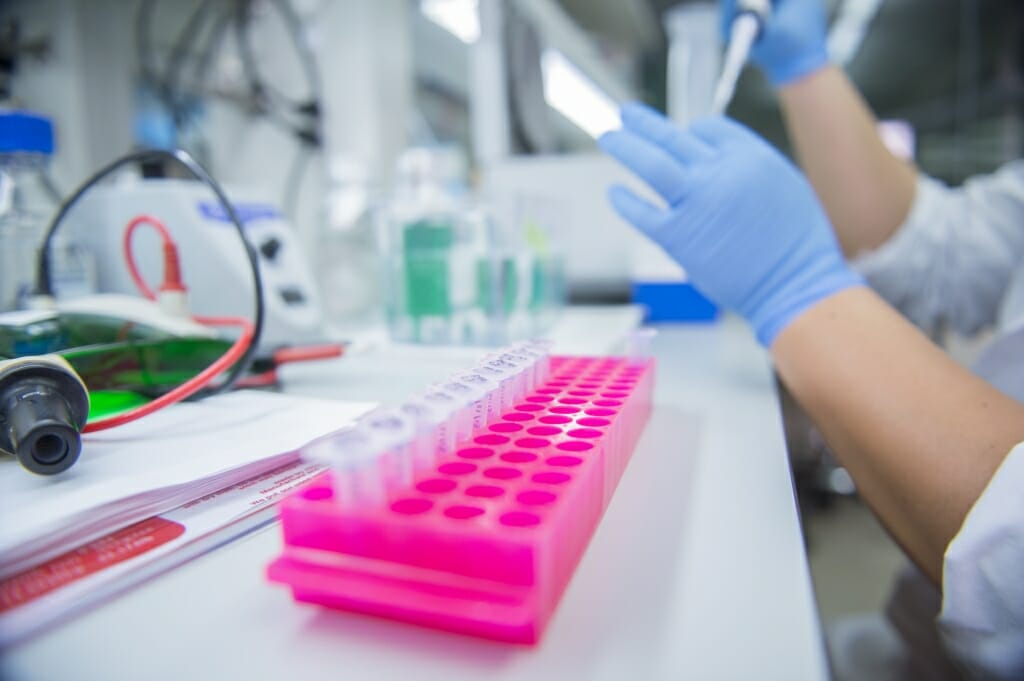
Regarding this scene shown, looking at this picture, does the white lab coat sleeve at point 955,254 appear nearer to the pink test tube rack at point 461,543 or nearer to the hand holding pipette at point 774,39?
the hand holding pipette at point 774,39

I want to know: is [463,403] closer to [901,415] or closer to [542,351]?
[542,351]

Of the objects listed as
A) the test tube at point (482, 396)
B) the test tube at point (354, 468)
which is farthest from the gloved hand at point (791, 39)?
the test tube at point (354, 468)

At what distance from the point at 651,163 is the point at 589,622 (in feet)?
1.87

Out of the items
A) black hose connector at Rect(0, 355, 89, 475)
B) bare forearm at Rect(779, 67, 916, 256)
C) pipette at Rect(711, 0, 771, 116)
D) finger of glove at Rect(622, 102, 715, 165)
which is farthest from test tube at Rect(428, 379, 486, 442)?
bare forearm at Rect(779, 67, 916, 256)

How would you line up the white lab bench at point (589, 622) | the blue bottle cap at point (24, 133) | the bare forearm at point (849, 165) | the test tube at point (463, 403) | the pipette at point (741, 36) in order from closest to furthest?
the white lab bench at point (589, 622), the test tube at point (463, 403), the blue bottle cap at point (24, 133), the pipette at point (741, 36), the bare forearm at point (849, 165)

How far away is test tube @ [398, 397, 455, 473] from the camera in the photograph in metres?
0.32

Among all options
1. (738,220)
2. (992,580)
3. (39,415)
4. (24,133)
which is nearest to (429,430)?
(39,415)

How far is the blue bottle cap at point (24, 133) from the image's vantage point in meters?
0.65

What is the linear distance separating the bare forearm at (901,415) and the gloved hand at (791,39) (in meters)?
0.68

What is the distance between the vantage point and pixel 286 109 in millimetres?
1593

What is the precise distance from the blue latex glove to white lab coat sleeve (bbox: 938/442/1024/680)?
28cm

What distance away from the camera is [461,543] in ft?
0.85

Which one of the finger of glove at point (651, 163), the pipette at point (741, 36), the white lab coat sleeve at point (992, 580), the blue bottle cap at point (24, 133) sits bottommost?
the white lab coat sleeve at point (992, 580)

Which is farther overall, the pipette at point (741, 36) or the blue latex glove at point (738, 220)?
the pipette at point (741, 36)
